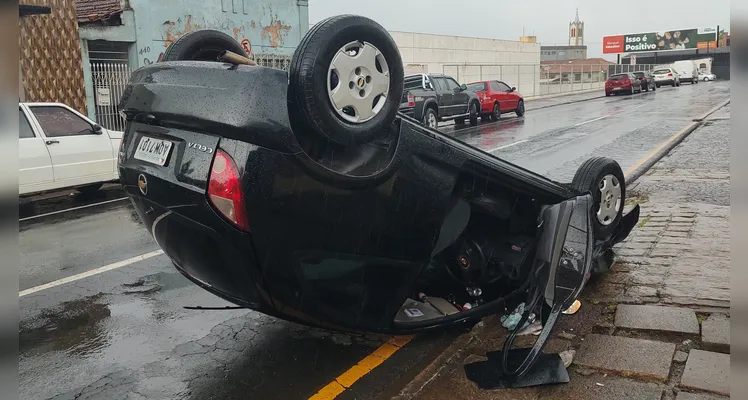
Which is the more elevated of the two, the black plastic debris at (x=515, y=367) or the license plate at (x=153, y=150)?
the license plate at (x=153, y=150)

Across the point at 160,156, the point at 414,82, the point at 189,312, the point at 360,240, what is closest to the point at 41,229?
the point at 189,312

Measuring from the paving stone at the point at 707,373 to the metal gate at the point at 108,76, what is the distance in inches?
632

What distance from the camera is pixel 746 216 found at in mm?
955

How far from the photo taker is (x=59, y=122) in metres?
9.66

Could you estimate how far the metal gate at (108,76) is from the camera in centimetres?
1670

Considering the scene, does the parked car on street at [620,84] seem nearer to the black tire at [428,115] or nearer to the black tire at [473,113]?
the black tire at [473,113]

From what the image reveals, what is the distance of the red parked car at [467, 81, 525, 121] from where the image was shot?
22.6 m

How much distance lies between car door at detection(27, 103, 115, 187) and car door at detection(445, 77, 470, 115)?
40.2 ft

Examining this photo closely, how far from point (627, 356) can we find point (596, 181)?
1.44 metres

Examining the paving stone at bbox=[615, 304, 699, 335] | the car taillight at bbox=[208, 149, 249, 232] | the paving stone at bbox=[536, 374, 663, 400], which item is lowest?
the paving stone at bbox=[536, 374, 663, 400]

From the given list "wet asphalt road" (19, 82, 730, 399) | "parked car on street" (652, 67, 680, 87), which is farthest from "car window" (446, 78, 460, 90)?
"parked car on street" (652, 67, 680, 87)

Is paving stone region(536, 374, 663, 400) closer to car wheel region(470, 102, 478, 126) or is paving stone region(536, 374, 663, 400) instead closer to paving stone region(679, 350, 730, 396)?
paving stone region(679, 350, 730, 396)

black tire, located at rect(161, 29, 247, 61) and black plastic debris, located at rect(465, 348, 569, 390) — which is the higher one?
black tire, located at rect(161, 29, 247, 61)

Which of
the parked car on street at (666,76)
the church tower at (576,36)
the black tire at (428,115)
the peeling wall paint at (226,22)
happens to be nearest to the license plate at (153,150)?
the peeling wall paint at (226,22)
